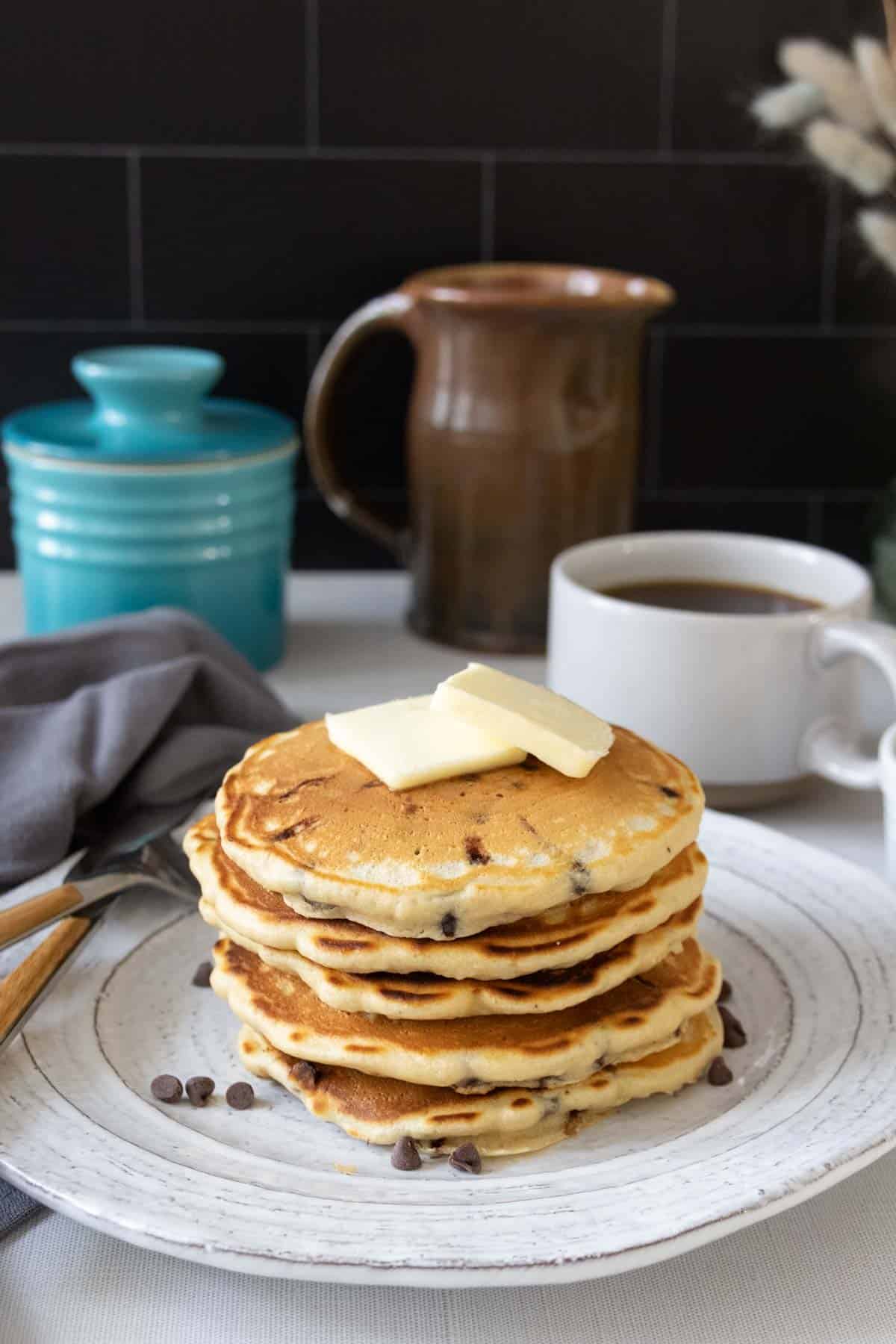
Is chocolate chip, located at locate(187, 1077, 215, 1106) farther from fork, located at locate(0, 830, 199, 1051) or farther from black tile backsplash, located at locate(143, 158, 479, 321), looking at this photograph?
black tile backsplash, located at locate(143, 158, 479, 321)

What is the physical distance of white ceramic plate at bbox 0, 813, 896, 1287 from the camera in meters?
0.64

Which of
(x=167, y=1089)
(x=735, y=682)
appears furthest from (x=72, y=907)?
(x=735, y=682)

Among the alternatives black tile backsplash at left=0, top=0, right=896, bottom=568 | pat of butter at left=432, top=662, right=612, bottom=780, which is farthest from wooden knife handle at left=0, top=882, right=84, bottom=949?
black tile backsplash at left=0, top=0, right=896, bottom=568

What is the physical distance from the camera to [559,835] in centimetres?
76

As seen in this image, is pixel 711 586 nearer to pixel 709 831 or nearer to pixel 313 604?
pixel 709 831

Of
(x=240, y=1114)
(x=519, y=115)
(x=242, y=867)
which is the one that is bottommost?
(x=240, y=1114)

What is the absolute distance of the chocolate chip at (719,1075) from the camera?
2.61ft

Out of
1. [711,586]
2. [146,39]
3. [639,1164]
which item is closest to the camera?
[639,1164]

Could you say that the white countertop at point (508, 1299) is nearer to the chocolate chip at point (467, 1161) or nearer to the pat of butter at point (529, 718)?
the chocolate chip at point (467, 1161)

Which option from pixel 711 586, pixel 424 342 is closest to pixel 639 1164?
pixel 711 586

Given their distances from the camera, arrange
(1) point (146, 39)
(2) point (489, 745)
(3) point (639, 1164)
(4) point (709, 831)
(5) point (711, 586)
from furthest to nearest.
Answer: (1) point (146, 39) → (5) point (711, 586) → (4) point (709, 831) → (2) point (489, 745) → (3) point (639, 1164)

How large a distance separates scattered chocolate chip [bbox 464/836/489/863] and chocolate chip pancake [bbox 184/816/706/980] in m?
0.04

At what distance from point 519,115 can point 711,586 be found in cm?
64

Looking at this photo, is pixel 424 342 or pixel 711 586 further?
pixel 424 342
